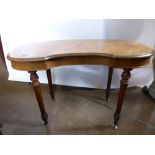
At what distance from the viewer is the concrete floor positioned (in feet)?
4.67

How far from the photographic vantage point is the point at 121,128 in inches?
55.9

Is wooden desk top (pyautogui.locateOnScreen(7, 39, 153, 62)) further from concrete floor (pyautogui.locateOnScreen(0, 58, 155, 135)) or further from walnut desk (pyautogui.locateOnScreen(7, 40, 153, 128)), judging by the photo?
concrete floor (pyautogui.locateOnScreen(0, 58, 155, 135))

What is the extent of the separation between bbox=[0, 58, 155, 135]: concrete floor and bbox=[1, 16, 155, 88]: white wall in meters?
0.13

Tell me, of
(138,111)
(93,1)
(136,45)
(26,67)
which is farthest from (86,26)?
(138,111)

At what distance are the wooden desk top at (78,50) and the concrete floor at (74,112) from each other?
65 centimetres

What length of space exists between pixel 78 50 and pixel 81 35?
1.95 ft

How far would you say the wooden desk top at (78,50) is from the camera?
111 cm

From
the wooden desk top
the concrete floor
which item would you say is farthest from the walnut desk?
the concrete floor

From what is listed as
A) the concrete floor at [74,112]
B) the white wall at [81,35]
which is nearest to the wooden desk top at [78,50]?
the white wall at [81,35]

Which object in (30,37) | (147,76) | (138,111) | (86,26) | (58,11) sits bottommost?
(138,111)

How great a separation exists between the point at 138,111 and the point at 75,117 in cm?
60

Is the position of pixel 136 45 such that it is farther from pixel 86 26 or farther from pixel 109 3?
pixel 86 26

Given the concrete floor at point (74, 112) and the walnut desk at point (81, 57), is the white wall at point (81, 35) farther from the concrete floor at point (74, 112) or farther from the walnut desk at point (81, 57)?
the walnut desk at point (81, 57)

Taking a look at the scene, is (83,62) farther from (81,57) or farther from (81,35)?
(81,35)
